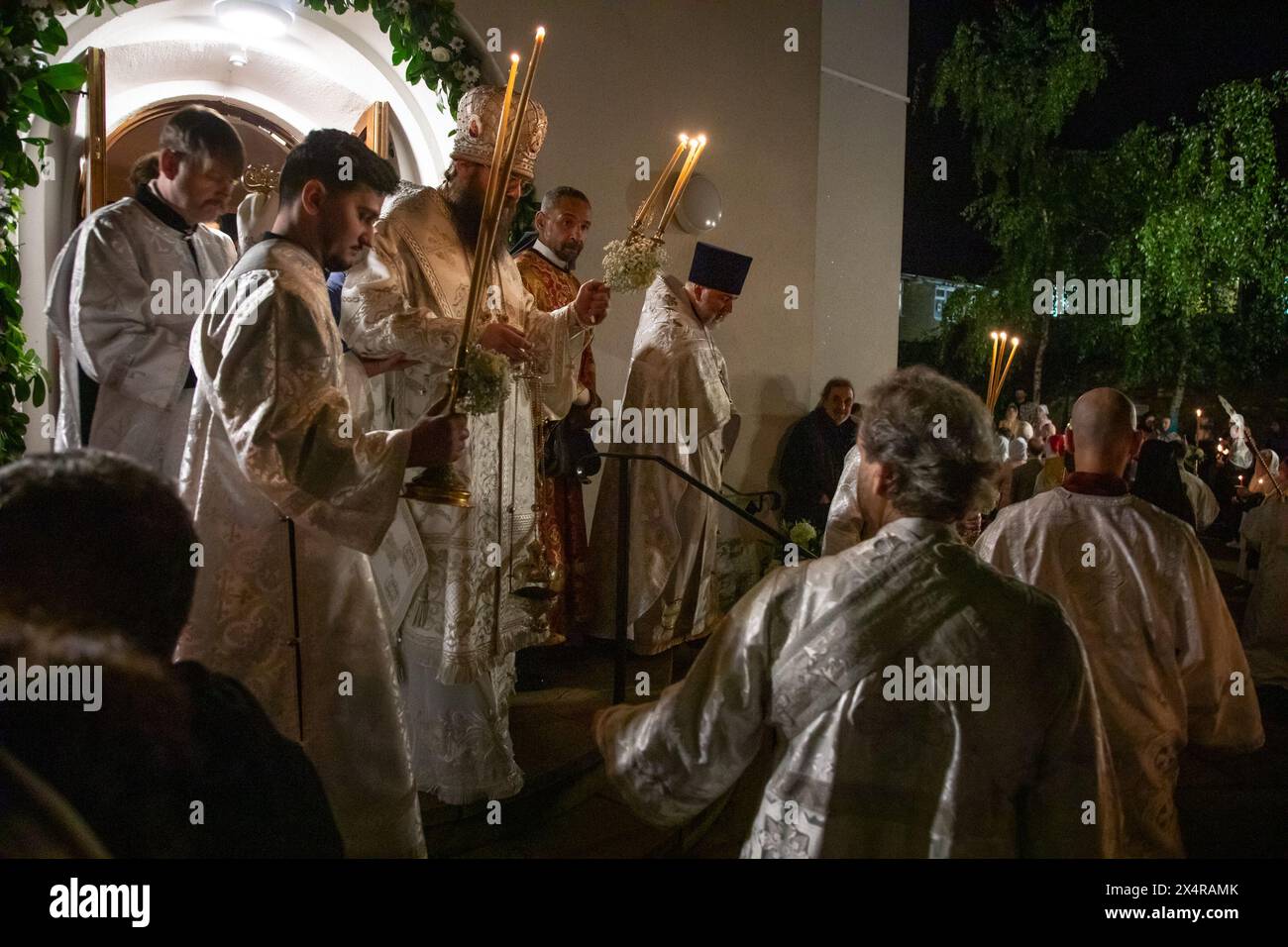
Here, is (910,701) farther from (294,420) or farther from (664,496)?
(664,496)

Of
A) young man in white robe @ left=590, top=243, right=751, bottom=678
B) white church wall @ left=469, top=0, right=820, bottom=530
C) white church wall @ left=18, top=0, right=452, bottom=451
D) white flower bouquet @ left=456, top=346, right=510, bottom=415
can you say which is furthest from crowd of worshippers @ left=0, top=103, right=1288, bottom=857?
white church wall @ left=469, top=0, right=820, bottom=530

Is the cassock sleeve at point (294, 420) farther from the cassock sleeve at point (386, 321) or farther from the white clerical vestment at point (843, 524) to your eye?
the white clerical vestment at point (843, 524)

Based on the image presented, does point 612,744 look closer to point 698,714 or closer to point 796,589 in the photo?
point 698,714

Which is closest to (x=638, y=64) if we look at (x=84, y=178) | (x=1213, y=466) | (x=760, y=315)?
(x=760, y=315)

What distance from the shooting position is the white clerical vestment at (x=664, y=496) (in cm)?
560

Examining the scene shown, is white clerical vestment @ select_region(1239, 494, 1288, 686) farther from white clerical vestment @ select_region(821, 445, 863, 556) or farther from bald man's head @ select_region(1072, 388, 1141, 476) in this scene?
white clerical vestment @ select_region(821, 445, 863, 556)

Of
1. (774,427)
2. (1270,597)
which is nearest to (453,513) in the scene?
(774,427)

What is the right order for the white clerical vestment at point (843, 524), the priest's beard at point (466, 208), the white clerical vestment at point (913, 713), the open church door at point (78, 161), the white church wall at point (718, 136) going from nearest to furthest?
the white clerical vestment at point (913, 713)
the white clerical vestment at point (843, 524)
the priest's beard at point (466, 208)
the open church door at point (78, 161)
the white church wall at point (718, 136)

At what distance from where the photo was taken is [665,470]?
563cm

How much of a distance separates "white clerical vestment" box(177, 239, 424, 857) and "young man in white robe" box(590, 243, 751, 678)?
10.2ft

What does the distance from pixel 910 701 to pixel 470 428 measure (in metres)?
2.24

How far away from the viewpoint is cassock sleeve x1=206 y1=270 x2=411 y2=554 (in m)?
2.24

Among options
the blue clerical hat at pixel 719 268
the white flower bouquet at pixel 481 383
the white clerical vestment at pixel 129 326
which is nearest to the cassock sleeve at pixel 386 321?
the white clerical vestment at pixel 129 326

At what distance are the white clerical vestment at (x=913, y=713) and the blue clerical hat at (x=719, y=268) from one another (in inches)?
160
